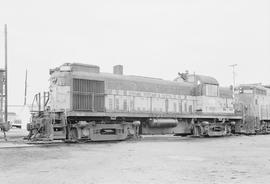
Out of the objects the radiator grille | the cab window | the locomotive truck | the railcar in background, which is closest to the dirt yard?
the locomotive truck

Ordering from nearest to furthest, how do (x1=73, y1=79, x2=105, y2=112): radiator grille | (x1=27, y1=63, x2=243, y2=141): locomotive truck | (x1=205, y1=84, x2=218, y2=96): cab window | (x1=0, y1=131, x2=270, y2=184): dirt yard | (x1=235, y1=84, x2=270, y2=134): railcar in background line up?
(x1=0, y1=131, x2=270, y2=184): dirt yard, (x1=27, y1=63, x2=243, y2=141): locomotive truck, (x1=73, y1=79, x2=105, y2=112): radiator grille, (x1=205, y1=84, x2=218, y2=96): cab window, (x1=235, y1=84, x2=270, y2=134): railcar in background

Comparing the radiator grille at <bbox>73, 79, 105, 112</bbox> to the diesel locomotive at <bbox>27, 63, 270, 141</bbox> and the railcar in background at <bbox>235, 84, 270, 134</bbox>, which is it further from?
the railcar in background at <bbox>235, 84, 270, 134</bbox>

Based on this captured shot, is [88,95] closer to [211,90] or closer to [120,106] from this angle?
[120,106]

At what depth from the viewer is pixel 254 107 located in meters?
26.8

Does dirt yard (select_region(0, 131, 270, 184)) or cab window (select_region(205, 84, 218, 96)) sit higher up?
cab window (select_region(205, 84, 218, 96))

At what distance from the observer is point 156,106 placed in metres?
19.9

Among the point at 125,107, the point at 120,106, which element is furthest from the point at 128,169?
the point at 125,107

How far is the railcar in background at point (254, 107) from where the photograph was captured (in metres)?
25.5

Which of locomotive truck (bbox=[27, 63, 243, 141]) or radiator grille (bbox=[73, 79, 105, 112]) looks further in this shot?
radiator grille (bbox=[73, 79, 105, 112])

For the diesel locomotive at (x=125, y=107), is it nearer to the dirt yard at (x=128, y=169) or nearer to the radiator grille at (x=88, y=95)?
the radiator grille at (x=88, y=95)

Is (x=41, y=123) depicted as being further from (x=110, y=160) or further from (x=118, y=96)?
(x=110, y=160)

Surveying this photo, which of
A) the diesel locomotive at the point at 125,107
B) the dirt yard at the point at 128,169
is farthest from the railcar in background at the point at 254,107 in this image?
the dirt yard at the point at 128,169

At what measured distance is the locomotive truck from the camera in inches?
640

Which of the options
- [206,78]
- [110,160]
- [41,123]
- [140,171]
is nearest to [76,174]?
→ [140,171]
